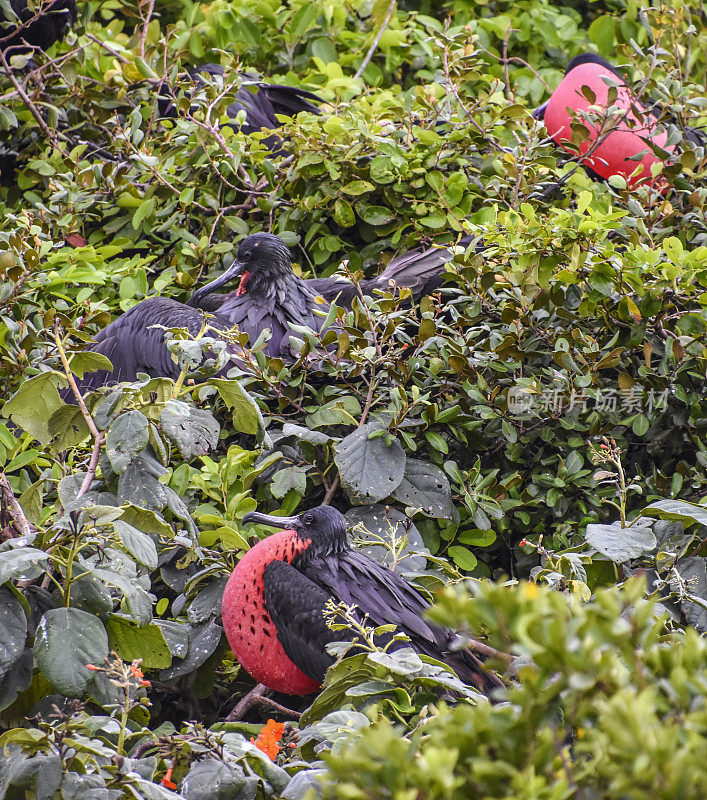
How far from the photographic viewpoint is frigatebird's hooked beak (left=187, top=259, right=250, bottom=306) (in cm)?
248

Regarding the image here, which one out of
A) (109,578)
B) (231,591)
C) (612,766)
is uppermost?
(612,766)

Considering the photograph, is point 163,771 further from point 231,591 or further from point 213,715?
point 213,715

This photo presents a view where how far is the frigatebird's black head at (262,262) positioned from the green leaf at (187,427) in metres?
1.08

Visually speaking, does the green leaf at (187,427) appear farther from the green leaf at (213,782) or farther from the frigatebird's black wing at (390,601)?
the green leaf at (213,782)

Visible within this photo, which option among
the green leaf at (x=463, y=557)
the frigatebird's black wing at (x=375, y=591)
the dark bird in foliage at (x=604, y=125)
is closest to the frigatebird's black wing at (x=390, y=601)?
the frigatebird's black wing at (x=375, y=591)

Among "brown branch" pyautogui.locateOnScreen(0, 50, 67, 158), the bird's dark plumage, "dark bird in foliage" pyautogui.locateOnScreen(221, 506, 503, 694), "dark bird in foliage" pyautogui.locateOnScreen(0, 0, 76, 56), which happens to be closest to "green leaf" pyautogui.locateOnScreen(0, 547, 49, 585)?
"dark bird in foliage" pyautogui.locateOnScreen(221, 506, 503, 694)

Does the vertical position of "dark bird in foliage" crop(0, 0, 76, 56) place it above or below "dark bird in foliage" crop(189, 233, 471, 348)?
above

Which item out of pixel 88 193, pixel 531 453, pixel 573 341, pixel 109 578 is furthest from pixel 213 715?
pixel 88 193

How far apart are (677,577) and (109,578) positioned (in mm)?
817

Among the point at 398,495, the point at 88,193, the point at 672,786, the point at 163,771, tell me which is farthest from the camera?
the point at 88,193

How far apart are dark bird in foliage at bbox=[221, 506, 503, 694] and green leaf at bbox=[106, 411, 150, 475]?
38 cm

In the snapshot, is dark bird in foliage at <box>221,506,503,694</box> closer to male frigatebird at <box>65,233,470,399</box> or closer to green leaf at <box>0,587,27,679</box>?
green leaf at <box>0,587,27,679</box>

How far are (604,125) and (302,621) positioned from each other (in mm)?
1466

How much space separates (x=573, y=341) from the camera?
6.41ft
